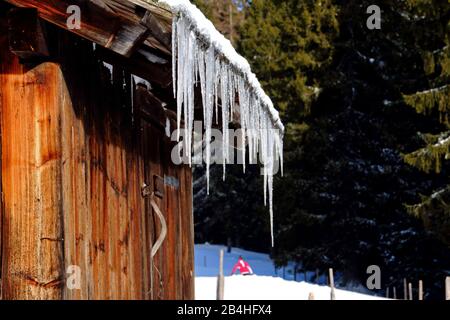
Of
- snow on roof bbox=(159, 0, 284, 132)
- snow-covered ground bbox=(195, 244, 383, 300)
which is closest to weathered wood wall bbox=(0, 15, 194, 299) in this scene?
snow on roof bbox=(159, 0, 284, 132)

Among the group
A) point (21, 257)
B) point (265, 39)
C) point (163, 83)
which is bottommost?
point (21, 257)

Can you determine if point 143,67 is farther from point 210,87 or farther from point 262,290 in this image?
point 262,290

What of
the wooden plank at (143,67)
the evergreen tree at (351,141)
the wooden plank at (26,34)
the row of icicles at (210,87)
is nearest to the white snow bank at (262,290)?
the evergreen tree at (351,141)

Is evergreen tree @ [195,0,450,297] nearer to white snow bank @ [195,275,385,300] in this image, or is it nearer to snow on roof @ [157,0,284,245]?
white snow bank @ [195,275,385,300]

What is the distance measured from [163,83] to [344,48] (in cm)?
2435

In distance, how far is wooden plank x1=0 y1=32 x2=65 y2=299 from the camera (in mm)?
3852

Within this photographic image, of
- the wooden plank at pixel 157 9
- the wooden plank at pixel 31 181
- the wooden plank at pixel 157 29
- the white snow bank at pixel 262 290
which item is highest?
the wooden plank at pixel 157 9

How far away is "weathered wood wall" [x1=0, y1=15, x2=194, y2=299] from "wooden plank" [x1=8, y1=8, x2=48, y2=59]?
0.12 m

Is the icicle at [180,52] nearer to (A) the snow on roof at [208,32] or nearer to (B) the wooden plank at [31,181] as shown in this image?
(A) the snow on roof at [208,32]

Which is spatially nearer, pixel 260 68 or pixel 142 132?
pixel 142 132

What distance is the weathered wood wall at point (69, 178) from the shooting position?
3883 mm
